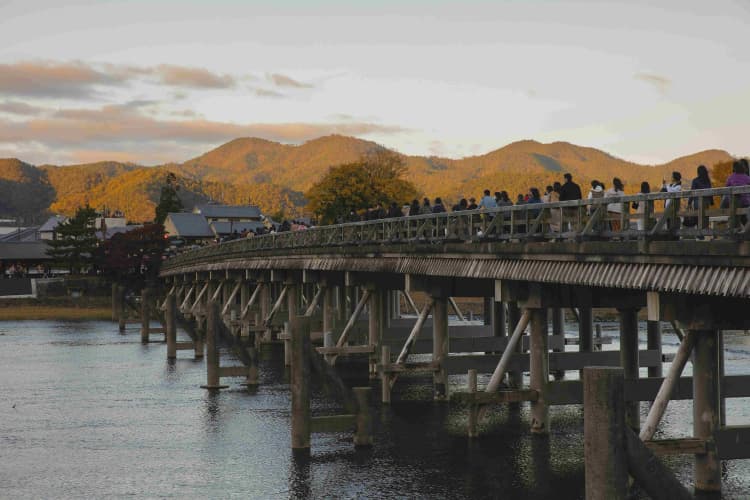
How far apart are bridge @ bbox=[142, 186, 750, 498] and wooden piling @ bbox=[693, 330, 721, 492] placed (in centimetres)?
2

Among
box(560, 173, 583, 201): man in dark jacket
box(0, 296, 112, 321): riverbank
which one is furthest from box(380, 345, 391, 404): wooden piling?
box(0, 296, 112, 321): riverbank

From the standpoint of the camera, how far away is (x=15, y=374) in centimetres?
5000

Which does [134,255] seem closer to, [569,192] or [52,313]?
[52,313]

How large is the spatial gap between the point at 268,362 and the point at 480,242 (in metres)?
25.9

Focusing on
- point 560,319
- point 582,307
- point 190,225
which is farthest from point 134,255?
point 582,307

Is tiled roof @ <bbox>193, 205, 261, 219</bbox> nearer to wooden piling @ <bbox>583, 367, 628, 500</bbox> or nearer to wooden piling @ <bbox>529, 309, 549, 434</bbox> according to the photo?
wooden piling @ <bbox>529, 309, 549, 434</bbox>

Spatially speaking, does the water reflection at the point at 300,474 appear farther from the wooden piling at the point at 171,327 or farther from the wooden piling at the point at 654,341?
the wooden piling at the point at 171,327

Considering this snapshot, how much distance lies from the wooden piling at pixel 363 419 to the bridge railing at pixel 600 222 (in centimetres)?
526

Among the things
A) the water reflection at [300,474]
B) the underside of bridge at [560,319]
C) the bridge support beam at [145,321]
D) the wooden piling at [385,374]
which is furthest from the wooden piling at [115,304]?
the water reflection at [300,474]

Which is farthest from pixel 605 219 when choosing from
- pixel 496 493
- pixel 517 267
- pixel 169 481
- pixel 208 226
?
pixel 208 226

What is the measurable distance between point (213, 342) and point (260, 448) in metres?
12.3

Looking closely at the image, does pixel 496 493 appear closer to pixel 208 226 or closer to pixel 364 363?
pixel 364 363

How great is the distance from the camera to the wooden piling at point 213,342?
3988 cm

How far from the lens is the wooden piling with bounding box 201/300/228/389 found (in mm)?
39875
